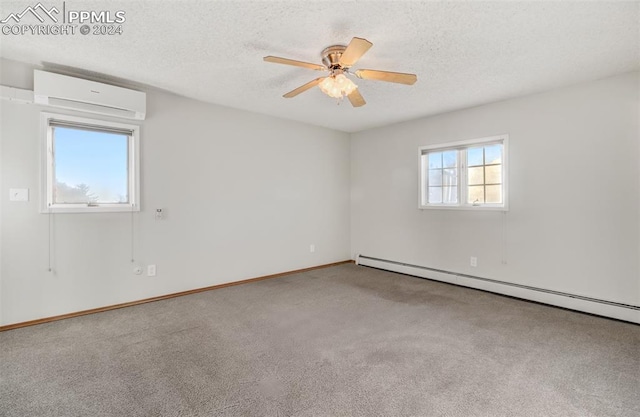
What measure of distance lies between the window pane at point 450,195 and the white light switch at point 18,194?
15.8 ft

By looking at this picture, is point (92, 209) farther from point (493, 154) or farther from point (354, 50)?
point (493, 154)

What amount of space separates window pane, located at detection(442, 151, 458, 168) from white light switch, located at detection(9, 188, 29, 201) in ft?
15.9

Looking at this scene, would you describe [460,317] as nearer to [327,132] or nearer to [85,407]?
[85,407]

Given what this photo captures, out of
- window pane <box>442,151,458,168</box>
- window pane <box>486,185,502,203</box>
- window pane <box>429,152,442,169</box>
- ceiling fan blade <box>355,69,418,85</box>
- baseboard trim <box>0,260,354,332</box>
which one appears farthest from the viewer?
window pane <box>429,152,442,169</box>

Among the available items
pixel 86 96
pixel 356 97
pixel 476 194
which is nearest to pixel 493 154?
pixel 476 194

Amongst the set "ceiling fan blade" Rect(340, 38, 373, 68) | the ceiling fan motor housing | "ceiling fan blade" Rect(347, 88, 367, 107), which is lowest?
"ceiling fan blade" Rect(347, 88, 367, 107)

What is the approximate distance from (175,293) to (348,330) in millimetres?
2230

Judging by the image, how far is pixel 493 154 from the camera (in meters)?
3.84

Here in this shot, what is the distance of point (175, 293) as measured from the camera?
143 inches

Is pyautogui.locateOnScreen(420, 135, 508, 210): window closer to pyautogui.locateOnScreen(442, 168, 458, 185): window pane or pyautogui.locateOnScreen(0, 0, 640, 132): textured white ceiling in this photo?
pyautogui.locateOnScreen(442, 168, 458, 185): window pane

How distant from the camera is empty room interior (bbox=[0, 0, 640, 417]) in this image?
75.8 inches

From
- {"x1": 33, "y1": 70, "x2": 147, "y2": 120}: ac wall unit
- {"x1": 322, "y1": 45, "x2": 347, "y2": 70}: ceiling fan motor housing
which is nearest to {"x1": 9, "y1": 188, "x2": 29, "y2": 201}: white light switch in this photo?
{"x1": 33, "y1": 70, "x2": 147, "y2": 120}: ac wall unit

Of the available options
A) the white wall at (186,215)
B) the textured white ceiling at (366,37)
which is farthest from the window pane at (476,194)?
the white wall at (186,215)

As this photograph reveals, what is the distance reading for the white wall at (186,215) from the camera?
2764 mm
